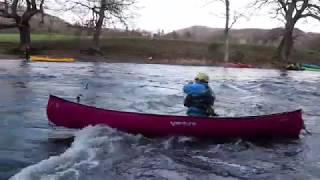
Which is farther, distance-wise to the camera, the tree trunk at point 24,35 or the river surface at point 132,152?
the tree trunk at point 24,35

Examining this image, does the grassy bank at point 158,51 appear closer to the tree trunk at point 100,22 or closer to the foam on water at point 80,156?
the tree trunk at point 100,22

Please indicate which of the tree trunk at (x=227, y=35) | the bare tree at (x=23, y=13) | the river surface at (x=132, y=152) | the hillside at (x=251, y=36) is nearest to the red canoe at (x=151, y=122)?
the river surface at (x=132, y=152)

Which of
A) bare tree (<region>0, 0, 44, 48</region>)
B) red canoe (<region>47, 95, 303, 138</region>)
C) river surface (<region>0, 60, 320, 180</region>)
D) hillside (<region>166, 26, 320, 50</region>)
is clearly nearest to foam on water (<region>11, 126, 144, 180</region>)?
river surface (<region>0, 60, 320, 180</region>)

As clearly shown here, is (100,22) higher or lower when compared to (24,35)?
higher

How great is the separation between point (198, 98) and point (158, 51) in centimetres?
4250

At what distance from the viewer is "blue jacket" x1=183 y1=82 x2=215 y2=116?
552 inches

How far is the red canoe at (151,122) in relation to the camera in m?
13.4

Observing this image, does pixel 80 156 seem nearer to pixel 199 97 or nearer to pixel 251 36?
pixel 199 97

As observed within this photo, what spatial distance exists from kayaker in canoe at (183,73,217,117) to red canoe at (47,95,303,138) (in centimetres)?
83

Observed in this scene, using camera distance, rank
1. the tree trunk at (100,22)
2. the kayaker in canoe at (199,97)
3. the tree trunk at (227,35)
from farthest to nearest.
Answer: the tree trunk at (227,35), the tree trunk at (100,22), the kayaker in canoe at (199,97)

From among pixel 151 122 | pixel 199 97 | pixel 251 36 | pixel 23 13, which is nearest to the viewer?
pixel 151 122

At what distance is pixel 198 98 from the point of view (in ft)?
46.2

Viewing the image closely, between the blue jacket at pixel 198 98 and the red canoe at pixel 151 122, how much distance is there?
A: 83 cm

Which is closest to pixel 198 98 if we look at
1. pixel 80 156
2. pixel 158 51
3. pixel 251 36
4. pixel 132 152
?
pixel 132 152
